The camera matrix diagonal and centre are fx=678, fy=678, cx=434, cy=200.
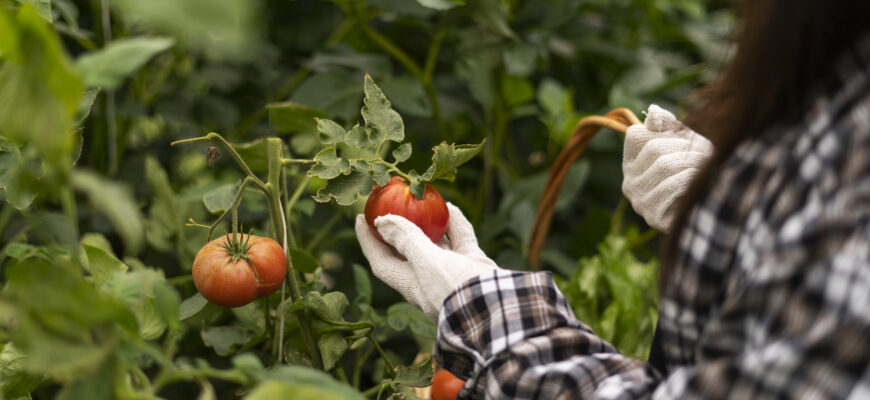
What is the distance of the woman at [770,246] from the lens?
1.15 feet

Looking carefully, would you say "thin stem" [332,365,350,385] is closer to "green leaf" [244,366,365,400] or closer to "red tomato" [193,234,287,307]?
"red tomato" [193,234,287,307]

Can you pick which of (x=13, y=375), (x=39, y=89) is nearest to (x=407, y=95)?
(x=13, y=375)

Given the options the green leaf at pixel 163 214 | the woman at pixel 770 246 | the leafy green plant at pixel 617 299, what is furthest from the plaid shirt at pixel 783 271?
the green leaf at pixel 163 214

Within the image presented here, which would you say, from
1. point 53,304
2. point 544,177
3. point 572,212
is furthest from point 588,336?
point 572,212

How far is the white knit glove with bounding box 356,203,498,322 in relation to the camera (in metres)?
0.57

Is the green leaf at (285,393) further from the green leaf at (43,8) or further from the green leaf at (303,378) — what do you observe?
the green leaf at (43,8)

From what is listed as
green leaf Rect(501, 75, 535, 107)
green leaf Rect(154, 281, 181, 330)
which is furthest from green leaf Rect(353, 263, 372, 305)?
green leaf Rect(501, 75, 535, 107)

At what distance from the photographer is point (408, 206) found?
24.3 inches

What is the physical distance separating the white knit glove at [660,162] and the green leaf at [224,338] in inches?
18.2

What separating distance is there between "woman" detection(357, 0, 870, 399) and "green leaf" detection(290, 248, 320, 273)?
9.2 inches

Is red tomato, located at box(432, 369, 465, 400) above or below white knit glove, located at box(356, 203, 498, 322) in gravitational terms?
below

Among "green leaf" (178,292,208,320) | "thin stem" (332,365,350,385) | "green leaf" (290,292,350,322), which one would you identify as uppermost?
"green leaf" (290,292,350,322)

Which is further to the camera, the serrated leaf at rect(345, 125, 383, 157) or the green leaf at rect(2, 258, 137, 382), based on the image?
the serrated leaf at rect(345, 125, 383, 157)

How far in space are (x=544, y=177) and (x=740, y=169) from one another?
77cm
